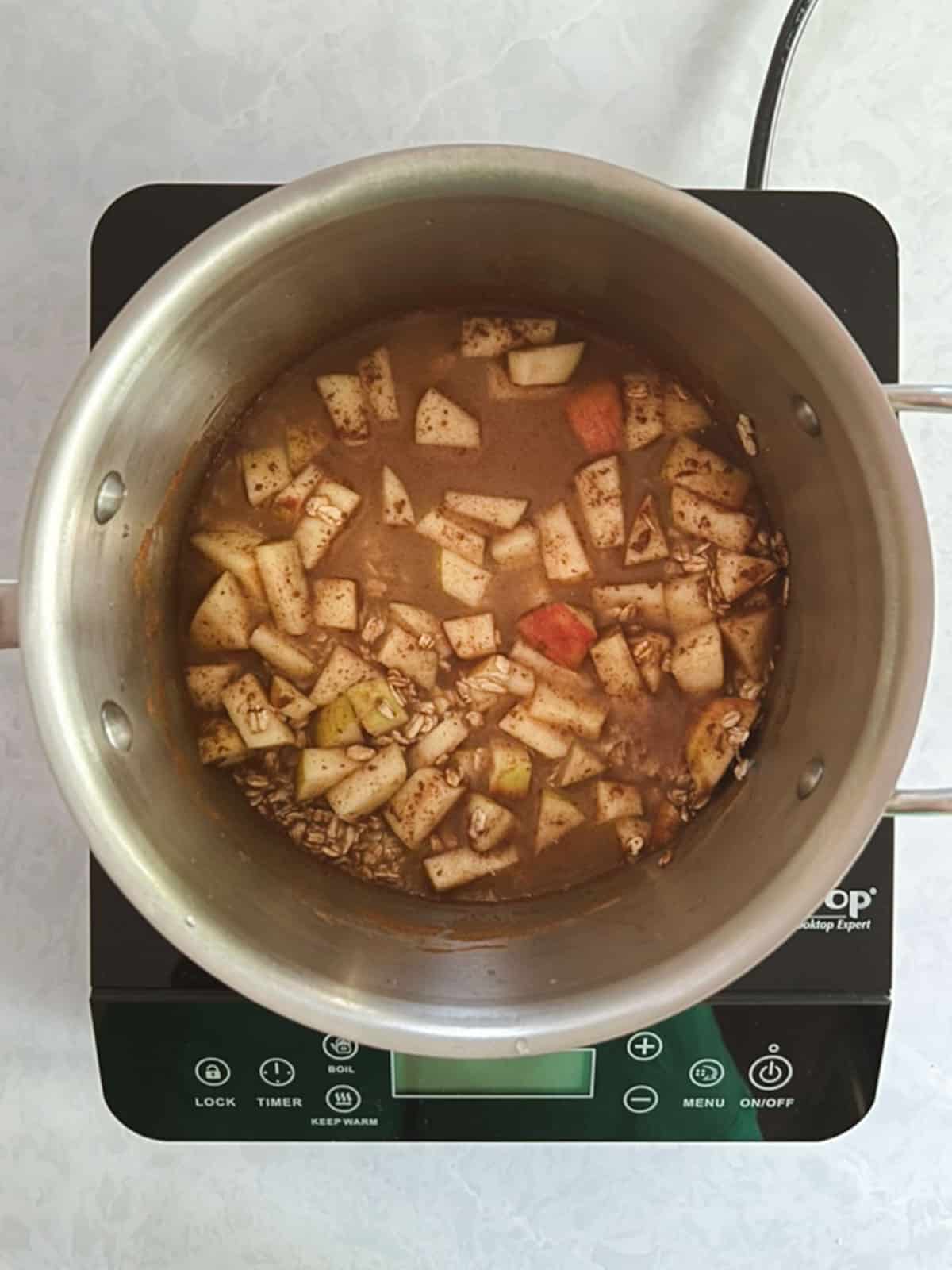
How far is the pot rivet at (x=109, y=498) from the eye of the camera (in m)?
0.81

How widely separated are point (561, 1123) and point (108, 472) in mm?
612

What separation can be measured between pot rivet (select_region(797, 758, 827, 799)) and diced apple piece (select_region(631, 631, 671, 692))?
6.6 inches

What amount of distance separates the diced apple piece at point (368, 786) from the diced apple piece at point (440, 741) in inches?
0.6

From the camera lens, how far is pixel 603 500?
99cm

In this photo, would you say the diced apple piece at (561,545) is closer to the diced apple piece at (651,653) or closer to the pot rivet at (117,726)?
the diced apple piece at (651,653)

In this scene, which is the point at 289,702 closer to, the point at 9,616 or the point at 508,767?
the point at 508,767

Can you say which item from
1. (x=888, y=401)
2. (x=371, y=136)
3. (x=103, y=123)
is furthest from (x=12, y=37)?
(x=888, y=401)

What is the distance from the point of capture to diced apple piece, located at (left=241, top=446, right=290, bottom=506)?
3.29 ft

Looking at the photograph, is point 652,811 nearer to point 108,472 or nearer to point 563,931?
point 563,931

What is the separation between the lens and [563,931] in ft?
3.09

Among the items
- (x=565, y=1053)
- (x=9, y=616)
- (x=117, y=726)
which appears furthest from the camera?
(x=565, y=1053)

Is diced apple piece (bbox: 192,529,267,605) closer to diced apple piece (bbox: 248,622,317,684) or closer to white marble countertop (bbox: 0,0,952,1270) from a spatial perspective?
diced apple piece (bbox: 248,622,317,684)

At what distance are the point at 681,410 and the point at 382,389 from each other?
24 cm

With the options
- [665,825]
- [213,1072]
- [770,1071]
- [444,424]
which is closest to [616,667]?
[665,825]
